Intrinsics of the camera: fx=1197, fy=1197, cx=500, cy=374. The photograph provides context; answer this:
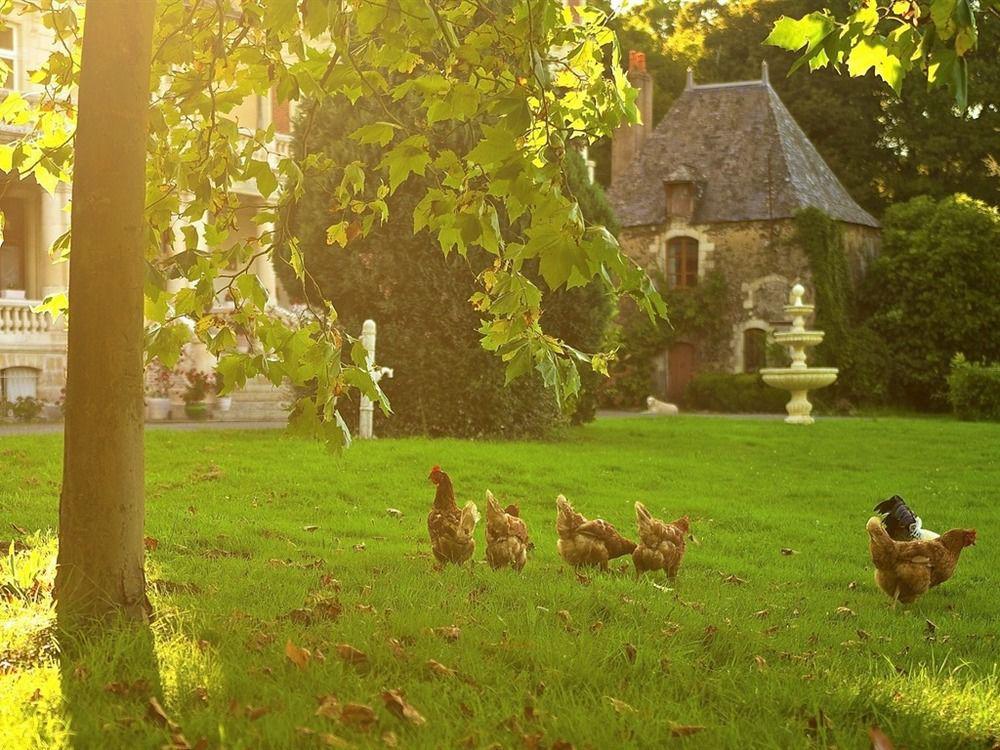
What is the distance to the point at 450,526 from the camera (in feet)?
24.1

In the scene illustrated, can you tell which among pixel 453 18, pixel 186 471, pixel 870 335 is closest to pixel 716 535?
pixel 186 471

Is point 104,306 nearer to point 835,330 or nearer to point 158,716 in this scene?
point 158,716

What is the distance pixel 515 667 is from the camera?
505 centimetres

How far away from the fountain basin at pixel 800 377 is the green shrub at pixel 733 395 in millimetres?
7022

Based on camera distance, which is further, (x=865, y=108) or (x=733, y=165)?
(x=865, y=108)

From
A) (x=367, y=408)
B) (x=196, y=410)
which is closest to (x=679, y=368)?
(x=196, y=410)

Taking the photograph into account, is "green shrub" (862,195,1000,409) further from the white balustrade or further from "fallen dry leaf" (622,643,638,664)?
"fallen dry leaf" (622,643,638,664)

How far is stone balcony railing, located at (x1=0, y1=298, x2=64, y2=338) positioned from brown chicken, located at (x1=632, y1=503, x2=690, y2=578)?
16878mm

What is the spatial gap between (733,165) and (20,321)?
2113 centimetres

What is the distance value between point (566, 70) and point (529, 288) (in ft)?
4.12

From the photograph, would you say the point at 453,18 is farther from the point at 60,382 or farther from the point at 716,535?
the point at 60,382

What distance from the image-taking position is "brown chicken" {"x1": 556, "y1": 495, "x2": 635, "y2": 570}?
7586 millimetres

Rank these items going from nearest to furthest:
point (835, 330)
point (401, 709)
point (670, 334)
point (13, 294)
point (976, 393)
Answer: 1. point (401, 709)
2. point (13, 294)
3. point (976, 393)
4. point (835, 330)
5. point (670, 334)

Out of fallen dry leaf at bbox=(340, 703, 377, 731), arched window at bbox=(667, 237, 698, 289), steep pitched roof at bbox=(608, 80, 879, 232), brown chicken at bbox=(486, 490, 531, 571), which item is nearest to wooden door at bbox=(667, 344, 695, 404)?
arched window at bbox=(667, 237, 698, 289)
